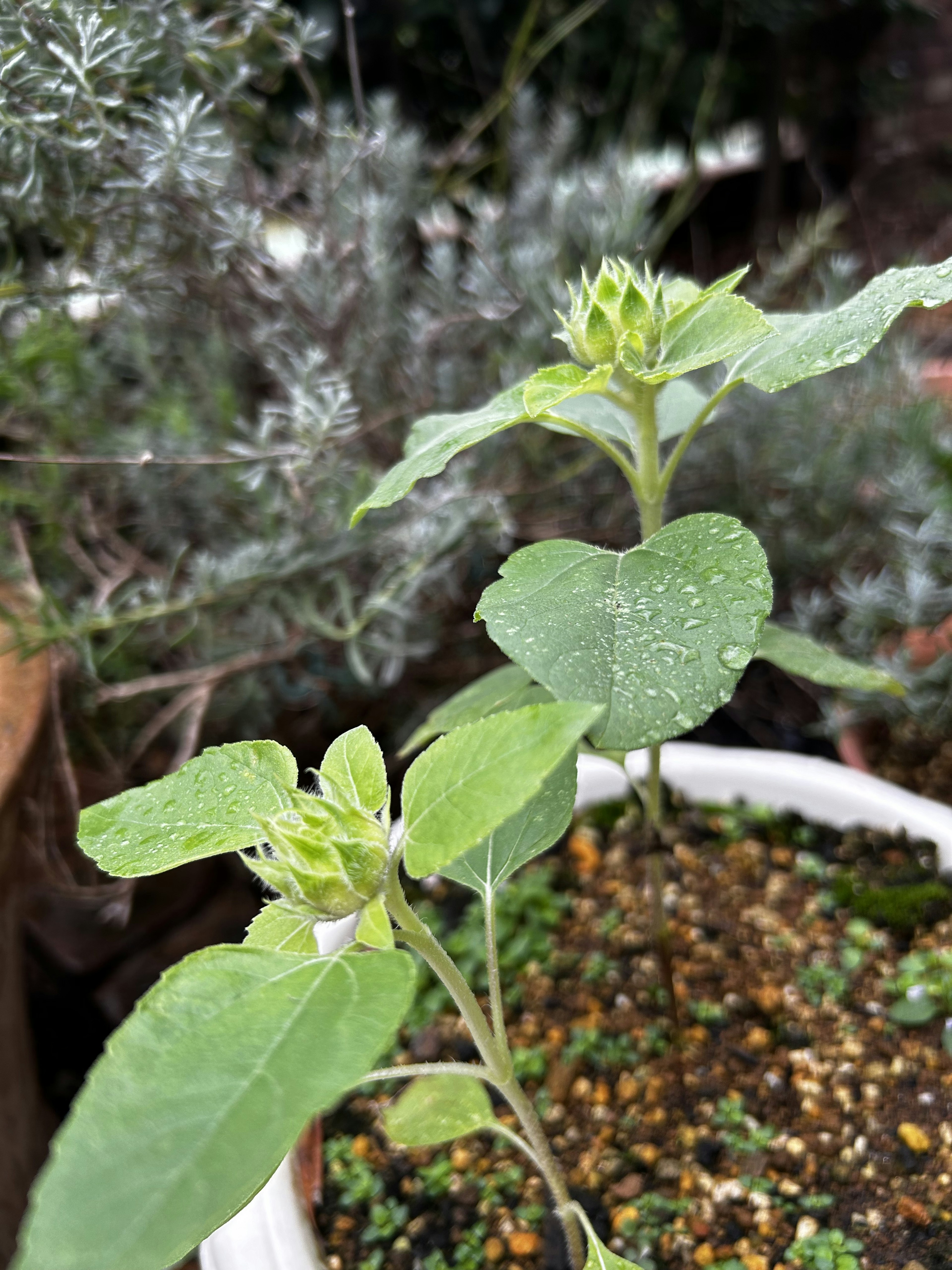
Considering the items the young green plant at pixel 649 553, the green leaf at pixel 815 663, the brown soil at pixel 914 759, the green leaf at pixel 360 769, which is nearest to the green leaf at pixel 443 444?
the young green plant at pixel 649 553

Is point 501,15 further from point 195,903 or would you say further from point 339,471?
point 195,903

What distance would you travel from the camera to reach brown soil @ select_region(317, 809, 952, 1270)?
627 millimetres

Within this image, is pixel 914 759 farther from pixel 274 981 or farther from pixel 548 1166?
pixel 274 981

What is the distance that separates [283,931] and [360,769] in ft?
0.30

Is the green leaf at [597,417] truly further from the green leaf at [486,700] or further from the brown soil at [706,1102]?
the brown soil at [706,1102]

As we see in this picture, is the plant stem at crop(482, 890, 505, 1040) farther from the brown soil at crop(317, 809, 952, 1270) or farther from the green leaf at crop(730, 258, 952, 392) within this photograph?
the green leaf at crop(730, 258, 952, 392)

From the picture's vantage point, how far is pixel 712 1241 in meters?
0.62

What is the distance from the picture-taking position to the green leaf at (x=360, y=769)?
18.8 inches

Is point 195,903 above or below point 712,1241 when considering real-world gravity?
below

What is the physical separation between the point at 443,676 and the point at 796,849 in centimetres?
63

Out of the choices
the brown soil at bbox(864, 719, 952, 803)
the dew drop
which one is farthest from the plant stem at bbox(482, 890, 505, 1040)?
the brown soil at bbox(864, 719, 952, 803)

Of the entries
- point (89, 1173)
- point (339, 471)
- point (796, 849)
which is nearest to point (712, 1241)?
point (796, 849)

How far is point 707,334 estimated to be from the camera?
1.73 ft

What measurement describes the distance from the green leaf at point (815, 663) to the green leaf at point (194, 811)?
1.07ft
